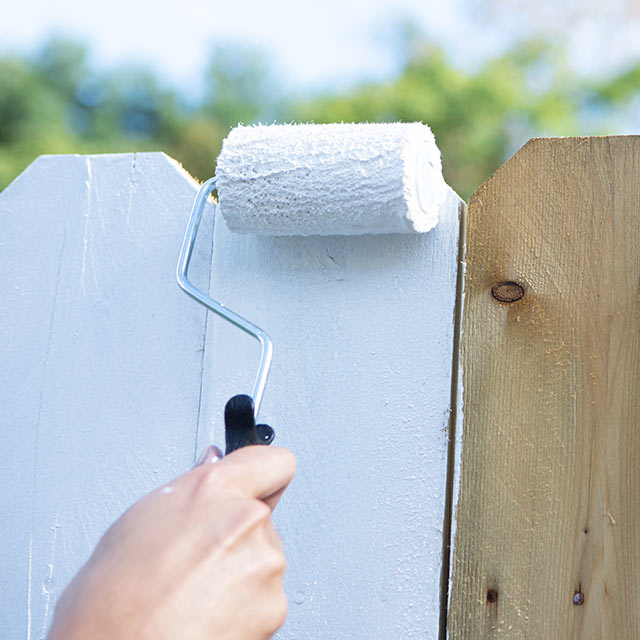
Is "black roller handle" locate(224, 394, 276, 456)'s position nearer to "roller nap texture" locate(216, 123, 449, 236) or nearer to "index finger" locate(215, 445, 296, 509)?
"index finger" locate(215, 445, 296, 509)

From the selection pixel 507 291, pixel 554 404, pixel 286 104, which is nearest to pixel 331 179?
pixel 507 291

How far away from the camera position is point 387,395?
0.88m

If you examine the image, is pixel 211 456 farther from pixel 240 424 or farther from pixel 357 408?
pixel 357 408

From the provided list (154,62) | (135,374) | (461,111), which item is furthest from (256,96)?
(135,374)

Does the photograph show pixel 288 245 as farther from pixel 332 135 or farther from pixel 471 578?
pixel 471 578

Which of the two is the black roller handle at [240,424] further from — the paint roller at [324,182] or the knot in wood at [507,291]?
the knot in wood at [507,291]

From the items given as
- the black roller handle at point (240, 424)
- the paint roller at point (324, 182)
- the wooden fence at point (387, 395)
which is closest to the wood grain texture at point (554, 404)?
the wooden fence at point (387, 395)

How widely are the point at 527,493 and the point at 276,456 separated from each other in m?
0.32

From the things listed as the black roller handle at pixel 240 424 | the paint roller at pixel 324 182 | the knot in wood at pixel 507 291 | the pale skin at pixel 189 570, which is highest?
the paint roller at pixel 324 182

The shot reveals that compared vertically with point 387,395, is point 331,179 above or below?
above

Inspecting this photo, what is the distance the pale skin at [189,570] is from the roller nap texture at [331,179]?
322mm

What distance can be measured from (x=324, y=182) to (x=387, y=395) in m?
0.24

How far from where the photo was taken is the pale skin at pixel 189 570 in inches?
20.6

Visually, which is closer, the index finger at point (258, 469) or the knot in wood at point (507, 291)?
the index finger at point (258, 469)
